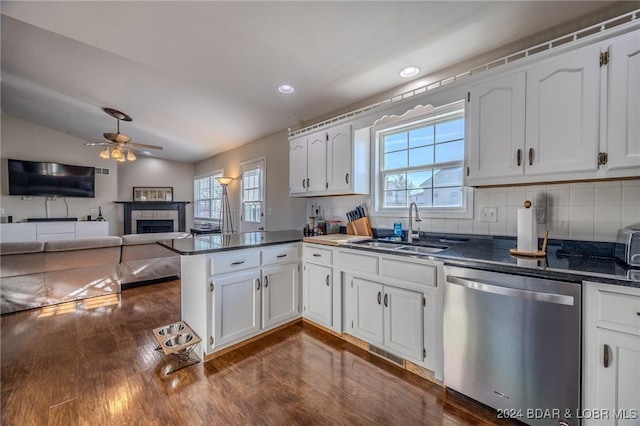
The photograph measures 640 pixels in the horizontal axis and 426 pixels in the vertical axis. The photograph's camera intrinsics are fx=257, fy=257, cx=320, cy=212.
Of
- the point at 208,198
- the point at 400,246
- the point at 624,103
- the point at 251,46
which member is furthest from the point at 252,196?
the point at 624,103

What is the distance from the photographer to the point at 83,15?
1970mm

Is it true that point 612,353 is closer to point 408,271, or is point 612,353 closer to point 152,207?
point 408,271

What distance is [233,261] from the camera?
2160mm

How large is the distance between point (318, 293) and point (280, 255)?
525 mm

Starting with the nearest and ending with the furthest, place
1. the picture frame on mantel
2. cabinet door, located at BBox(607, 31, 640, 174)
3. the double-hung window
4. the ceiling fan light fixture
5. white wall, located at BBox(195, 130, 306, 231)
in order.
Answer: cabinet door, located at BBox(607, 31, 640, 174) → white wall, located at BBox(195, 130, 306, 231) → the ceiling fan light fixture → the double-hung window → the picture frame on mantel

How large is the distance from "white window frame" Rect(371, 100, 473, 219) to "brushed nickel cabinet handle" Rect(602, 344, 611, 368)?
1.18m

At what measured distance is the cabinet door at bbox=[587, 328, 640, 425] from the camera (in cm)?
110

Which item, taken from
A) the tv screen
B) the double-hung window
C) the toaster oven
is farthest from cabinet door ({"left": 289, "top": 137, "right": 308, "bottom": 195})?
the tv screen

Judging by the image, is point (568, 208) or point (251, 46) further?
point (251, 46)

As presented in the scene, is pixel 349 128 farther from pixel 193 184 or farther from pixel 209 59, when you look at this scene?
pixel 193 184

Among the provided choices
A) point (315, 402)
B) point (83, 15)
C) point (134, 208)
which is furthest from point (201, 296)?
point (134, 208)

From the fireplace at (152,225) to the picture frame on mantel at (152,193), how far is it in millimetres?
640

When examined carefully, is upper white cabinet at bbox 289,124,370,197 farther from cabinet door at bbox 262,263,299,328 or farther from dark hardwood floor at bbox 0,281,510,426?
dark hardwood floor at bbox 0,281,510,426

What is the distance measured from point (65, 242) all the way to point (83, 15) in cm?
259
